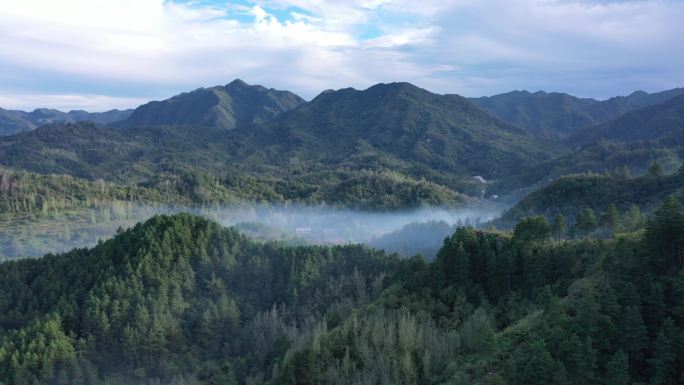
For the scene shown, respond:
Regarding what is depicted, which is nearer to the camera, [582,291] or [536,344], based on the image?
[536,344]

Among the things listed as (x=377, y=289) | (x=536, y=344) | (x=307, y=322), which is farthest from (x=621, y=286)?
(x=307, y=322)

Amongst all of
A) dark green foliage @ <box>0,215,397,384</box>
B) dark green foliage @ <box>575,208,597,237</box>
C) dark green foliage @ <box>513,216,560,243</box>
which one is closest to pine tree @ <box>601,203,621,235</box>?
dark green foliage @ <box>575,208,597,237</box>

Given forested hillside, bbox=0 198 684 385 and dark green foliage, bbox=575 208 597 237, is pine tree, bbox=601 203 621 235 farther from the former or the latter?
forested hillside, bbox=0 198 684 385

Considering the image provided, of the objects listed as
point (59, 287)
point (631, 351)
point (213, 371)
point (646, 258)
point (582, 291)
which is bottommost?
point (213, 371)

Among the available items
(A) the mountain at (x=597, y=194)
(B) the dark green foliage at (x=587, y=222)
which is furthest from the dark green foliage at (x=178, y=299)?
(A) the mountain at (x=597, y=194)

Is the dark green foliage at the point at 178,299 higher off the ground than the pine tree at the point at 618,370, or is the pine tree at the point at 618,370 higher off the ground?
the pine tree at the point at 618,370

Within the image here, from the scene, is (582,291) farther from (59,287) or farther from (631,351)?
(59,287)

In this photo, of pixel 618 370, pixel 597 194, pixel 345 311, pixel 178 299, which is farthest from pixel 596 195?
pixel 178 299

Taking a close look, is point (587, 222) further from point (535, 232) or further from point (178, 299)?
point (178, 299)

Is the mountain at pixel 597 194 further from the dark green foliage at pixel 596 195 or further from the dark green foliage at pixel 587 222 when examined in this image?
the dark green foliage at pixel 587 222
